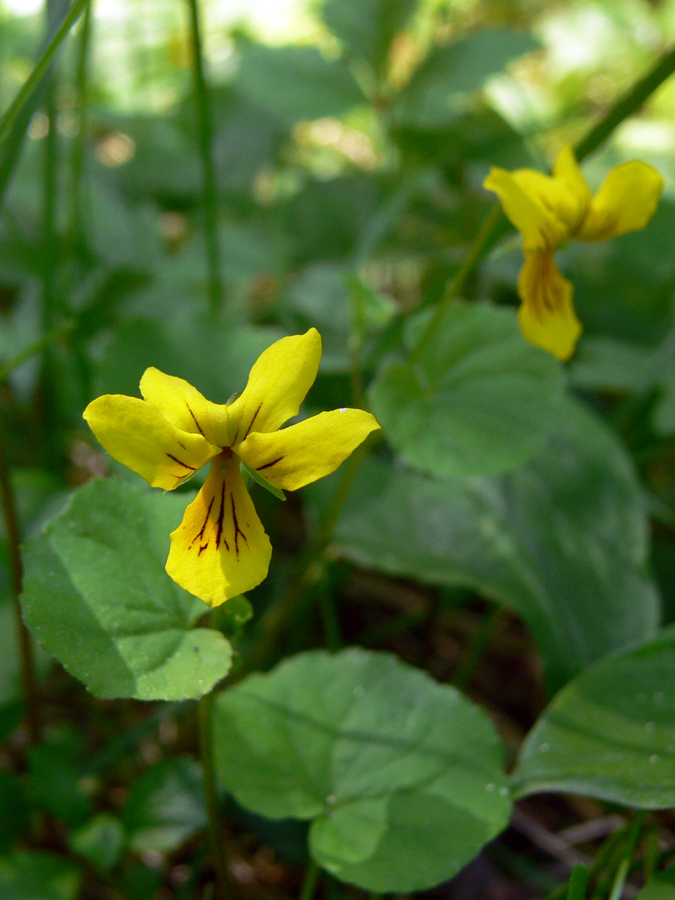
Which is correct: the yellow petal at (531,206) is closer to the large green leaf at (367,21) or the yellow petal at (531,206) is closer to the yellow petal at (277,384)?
the yellow petal at (277,384)

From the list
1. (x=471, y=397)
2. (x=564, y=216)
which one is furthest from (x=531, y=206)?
(x=471, y=397)

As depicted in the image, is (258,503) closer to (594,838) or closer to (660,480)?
(594,838)

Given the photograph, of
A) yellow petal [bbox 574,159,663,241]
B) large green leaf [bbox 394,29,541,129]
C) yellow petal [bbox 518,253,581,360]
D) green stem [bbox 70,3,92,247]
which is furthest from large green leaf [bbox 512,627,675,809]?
large green leaf [bbox 394,29,541,129]

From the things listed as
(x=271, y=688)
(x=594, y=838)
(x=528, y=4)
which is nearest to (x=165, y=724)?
(x=271, y=688)

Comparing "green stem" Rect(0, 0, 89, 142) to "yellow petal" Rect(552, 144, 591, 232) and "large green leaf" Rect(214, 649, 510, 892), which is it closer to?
"yellow petal" Rect(552, 144, 591, 232)

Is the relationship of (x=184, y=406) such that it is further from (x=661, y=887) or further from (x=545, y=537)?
(x=545, y=537)

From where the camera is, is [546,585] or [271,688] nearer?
[271,688]
